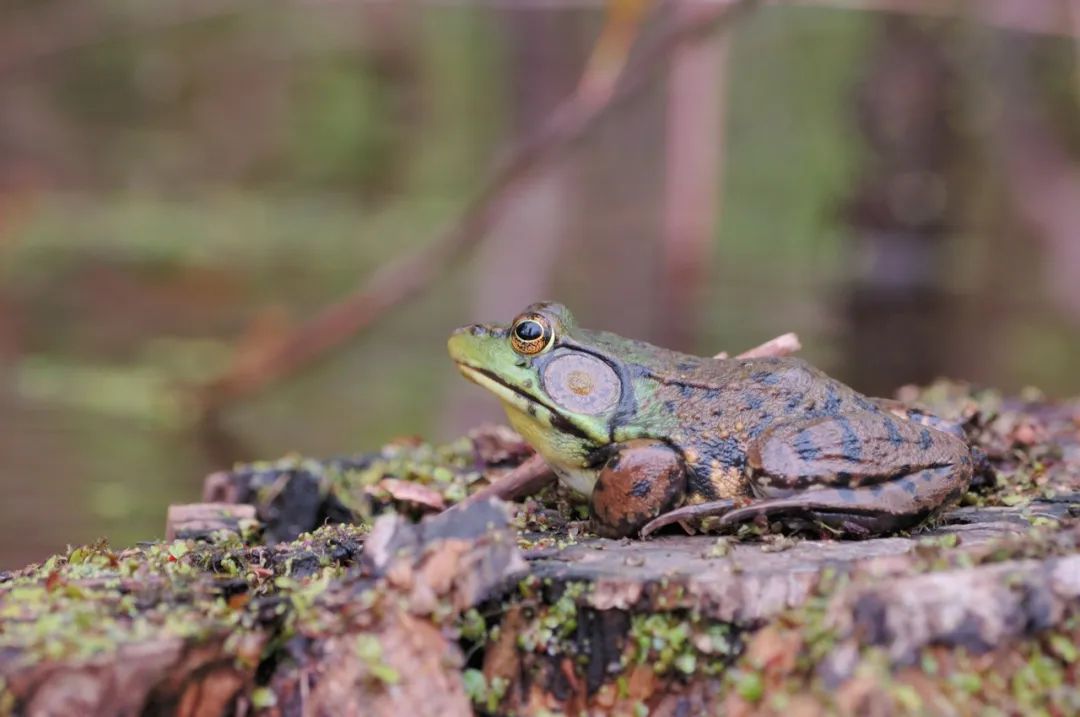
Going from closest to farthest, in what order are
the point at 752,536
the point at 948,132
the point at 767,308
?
1. the point at 752,536
2. the point at 767,308
3. the point at 948,132

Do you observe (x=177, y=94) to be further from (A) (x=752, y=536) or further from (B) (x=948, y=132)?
(A) (x=752, y=536)

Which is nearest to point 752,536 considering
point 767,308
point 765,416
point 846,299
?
point 765,416

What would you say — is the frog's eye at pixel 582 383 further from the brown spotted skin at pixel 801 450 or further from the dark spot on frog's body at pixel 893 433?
→ the dark spot on frog's body at pixel 893 433

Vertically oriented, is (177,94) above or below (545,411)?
above

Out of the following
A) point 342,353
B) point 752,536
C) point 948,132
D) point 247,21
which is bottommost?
point 752,536

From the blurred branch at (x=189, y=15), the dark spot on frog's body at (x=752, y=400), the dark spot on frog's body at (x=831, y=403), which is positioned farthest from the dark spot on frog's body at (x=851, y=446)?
the blurred branch at (x=189, y=15)
